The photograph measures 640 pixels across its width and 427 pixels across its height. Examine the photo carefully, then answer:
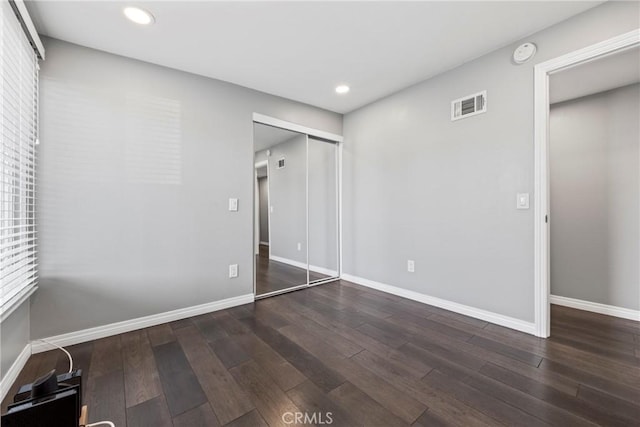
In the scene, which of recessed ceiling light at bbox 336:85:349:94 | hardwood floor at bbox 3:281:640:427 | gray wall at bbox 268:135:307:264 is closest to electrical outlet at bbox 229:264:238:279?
hardwood floor at bbox 3:281:640:427

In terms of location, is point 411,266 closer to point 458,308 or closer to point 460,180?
point 458,308

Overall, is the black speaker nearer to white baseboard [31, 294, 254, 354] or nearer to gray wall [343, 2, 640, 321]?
→ white baseboard [31, 294, 254, 354]

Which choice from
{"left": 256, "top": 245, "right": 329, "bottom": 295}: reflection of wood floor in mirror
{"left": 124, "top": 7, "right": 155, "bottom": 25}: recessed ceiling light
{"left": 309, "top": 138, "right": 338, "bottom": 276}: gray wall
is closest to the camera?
{"left": 124, "top": 7, "right": 155, "bottom": 25}: recessed ceiling light

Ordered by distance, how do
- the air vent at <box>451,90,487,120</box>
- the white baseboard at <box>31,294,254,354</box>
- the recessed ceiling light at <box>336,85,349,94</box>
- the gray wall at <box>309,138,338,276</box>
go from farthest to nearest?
the gray wall at <box>309,138,338,276</box> < the recessed ceiling light at <box>336,85,349,94</box> < the air vent at <box>451,90,487,120</box> < the white baseboard at <box>31,294,254,354</box>

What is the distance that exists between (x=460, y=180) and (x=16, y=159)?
140 inches

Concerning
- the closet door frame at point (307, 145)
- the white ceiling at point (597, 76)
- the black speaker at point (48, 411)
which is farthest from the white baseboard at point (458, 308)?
the black speaker at point (48, 411)

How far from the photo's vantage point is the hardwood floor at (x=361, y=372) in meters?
1.41

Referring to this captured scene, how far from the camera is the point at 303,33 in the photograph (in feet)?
7.00

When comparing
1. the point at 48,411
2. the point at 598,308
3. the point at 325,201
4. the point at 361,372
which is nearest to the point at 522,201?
the point at 598,308

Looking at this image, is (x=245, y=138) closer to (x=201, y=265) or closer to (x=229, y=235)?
(x=229, y=235)

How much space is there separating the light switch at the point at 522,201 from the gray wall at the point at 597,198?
1.23m

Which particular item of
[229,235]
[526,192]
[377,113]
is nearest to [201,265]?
[229,235]

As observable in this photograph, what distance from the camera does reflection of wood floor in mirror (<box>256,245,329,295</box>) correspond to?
3547mm

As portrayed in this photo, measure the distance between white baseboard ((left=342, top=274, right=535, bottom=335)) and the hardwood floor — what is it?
2.9 inches
